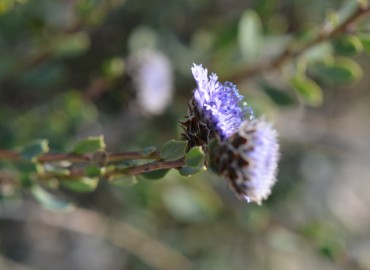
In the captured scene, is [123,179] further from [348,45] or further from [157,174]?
[348,45]

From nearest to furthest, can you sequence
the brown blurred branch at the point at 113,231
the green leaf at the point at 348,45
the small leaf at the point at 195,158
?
1. the small leaf at the point at 195,158
2. the green leaf at the point at 348,45
3. the brown blurred branch at the point at 113,231

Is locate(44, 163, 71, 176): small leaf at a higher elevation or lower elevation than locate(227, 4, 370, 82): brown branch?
lower

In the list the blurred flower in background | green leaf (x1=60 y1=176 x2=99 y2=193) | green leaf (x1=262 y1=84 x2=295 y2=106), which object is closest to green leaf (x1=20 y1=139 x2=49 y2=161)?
green leaf (x1=60 y1=176 x2=99 y2=193)

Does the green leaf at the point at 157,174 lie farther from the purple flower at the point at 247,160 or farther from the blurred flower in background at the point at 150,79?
the blurred flower in background at the point at 150,79

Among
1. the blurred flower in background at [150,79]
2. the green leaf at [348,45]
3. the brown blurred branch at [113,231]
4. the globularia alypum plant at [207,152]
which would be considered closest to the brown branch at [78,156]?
the globularia alypum plant at [207,152]

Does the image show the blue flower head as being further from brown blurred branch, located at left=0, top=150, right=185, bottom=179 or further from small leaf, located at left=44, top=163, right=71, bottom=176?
small leaf, located at left=44, top=163, right=71, bottom=176
